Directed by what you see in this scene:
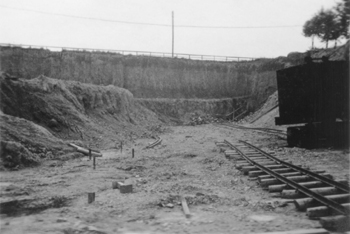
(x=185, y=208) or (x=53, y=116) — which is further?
(x=53, y=116)

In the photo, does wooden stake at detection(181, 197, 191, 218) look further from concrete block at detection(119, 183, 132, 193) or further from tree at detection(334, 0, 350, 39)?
tree at detection(334, 0, 350, 39)

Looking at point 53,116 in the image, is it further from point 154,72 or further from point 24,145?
point 154,72

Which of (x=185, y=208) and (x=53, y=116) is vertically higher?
(x=53, y=116)

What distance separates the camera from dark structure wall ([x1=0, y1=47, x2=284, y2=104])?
3631 cm

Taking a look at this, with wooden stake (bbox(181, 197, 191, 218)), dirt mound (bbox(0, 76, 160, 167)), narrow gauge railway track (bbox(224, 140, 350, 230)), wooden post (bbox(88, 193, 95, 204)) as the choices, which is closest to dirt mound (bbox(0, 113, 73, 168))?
dirt mound (bbox(0, 76, 160, 167))

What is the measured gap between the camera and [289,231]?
3.91 meters

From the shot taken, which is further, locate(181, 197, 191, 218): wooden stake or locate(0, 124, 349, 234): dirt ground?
locate(181, 197, 191, 218): wooden stake

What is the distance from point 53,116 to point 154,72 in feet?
100

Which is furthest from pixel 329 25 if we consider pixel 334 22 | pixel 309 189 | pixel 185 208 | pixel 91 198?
pixel 91 198

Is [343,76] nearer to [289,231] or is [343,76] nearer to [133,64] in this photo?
[289,231]

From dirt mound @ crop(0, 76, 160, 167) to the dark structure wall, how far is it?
52.0ft

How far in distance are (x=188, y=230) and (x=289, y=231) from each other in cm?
138

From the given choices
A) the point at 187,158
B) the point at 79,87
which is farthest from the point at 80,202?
the point at 79,87

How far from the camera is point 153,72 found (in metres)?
44.6
